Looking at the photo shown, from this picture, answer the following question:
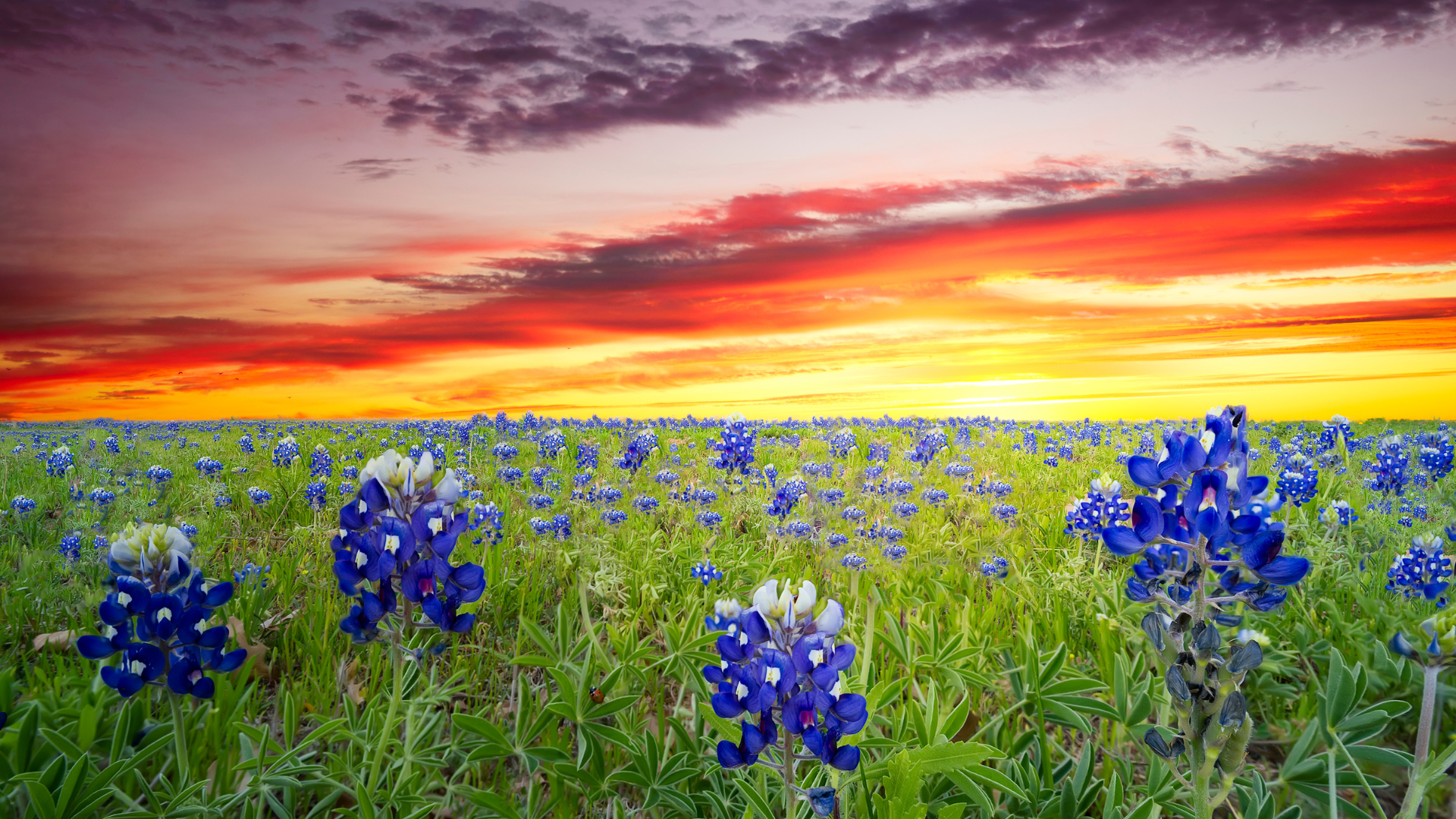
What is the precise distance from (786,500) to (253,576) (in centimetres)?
330

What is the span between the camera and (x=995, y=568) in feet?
14.4

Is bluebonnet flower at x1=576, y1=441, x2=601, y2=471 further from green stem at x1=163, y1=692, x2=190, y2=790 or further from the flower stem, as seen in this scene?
the flower stem

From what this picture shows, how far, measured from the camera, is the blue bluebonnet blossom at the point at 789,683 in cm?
181

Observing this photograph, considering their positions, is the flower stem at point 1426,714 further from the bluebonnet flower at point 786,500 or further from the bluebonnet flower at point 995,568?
the bluebonnet flower at point 786,500

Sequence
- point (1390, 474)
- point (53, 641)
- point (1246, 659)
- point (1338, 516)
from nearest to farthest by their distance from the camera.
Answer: point (1246, 659) < point (53, 641) < point (1338, 516) < point (1390, 474)

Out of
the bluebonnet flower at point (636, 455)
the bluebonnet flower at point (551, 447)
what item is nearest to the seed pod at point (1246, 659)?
the bluebonnet flower at point (636, 455)

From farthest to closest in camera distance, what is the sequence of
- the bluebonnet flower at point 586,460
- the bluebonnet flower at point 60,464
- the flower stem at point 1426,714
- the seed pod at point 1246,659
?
the bluebonnet flower at point 60,464
the bluebonnet flower at point 586,460
the flower stem at point 1426,714
the seed pod at point 1246,659

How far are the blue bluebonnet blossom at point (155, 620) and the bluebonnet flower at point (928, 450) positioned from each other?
23.0 ft

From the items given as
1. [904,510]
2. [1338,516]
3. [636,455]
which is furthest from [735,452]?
[1338,516]

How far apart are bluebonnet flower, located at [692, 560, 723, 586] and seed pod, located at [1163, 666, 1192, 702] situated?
95.0 inches

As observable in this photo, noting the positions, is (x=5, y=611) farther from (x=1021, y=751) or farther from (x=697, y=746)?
(x=1021, y=751)

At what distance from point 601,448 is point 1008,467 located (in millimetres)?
4953

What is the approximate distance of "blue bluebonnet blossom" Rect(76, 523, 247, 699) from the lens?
2.24 metres

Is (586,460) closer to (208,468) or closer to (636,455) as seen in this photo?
(636,455)
